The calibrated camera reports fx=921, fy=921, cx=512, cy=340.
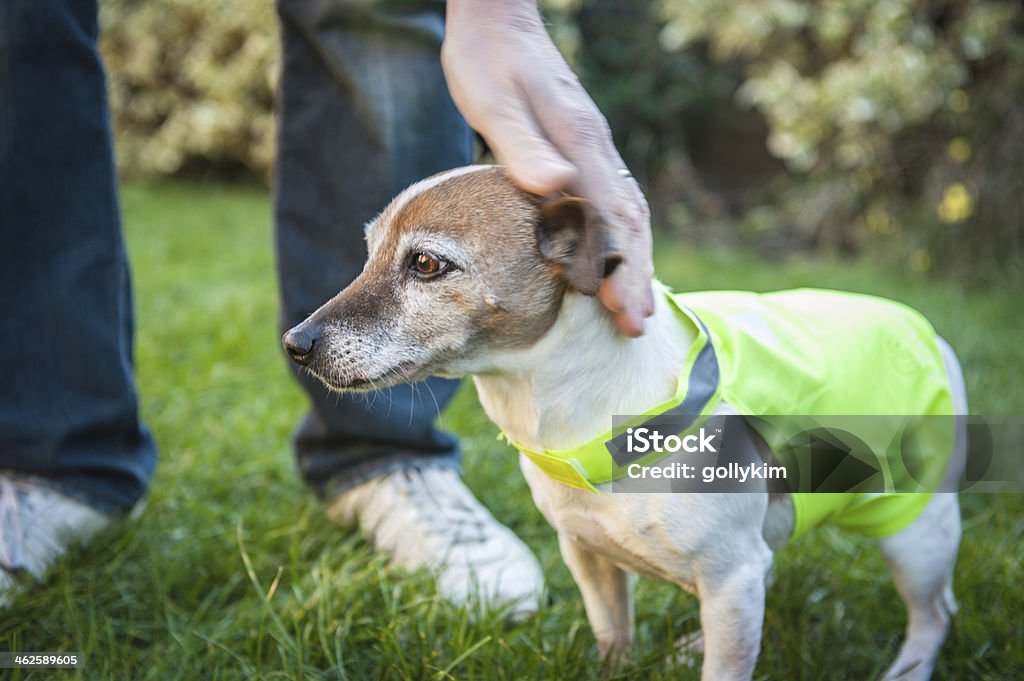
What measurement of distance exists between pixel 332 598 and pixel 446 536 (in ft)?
1.10

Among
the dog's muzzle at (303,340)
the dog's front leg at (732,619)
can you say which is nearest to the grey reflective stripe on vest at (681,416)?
the dog's front leg at (732,619)

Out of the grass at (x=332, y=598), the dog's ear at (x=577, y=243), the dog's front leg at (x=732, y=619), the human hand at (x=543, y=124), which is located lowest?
the grass at (x=332, y=598)

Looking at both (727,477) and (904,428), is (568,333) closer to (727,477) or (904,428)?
(727,477)

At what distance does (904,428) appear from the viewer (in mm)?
1769

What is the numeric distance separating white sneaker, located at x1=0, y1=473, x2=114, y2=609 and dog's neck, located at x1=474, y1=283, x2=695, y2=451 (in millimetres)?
1157

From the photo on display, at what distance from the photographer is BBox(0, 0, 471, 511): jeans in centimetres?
205

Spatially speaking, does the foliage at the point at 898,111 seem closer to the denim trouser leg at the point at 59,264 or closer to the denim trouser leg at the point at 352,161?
the denim trouser leg at the point at 352,161

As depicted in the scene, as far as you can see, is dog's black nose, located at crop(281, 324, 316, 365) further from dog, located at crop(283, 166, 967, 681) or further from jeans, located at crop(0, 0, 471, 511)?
jeans, located at crop(0, 0, 471, 511)

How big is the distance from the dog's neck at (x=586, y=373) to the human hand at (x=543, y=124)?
2.9 inches

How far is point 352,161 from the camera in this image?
2.22 meters

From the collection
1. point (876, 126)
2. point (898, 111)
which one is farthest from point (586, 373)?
point (876, 126)

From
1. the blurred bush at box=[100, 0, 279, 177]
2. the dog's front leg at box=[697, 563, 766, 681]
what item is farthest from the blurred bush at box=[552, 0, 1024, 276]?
the dog's front leg at box=[697, 563, 766, 681]

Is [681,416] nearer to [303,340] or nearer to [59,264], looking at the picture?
[303,340]

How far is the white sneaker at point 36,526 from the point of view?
1.96 m
